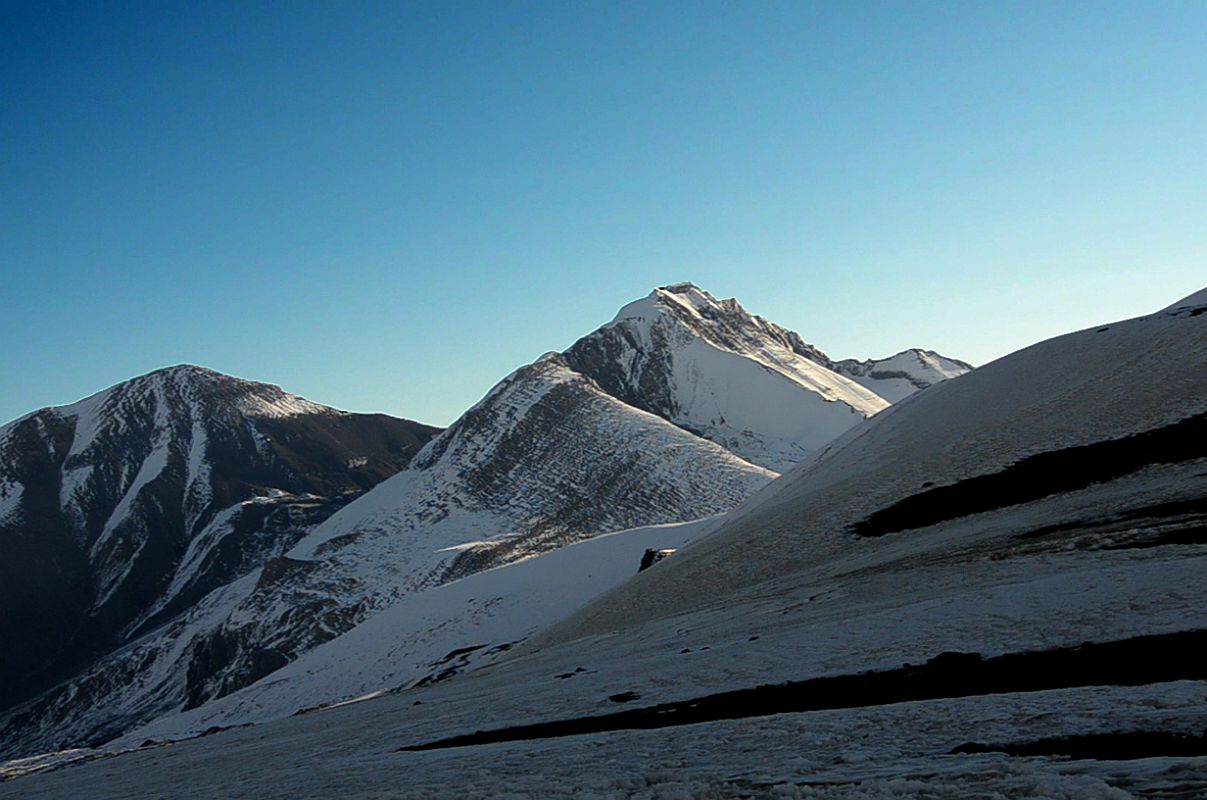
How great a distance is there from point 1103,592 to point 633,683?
667 cm

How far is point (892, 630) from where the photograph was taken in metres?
13.0

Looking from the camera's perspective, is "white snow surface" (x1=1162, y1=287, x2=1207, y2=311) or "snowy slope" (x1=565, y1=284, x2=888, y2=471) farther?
"snowy slope" (x1=565, y1=284, x2=888, y2=471)

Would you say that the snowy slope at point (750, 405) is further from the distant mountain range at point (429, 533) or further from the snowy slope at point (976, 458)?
the snowy slope at point (976, 458)

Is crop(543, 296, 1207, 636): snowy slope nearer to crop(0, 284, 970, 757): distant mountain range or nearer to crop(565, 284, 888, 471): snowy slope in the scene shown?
Answer: crop(0, 284, 970, 757): distant mountain range

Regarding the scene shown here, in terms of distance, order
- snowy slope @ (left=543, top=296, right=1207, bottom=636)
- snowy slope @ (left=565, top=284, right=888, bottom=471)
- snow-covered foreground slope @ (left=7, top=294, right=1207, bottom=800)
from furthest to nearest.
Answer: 1. snowy slope @ (left=565, top=284, right=888, bottom=471)
2. snowy slope @ (left=543, top=296, right=1207, bottom=636)
3. snow-covered foreground slope @ (left=7, top=294, right=1207, bottom=800)

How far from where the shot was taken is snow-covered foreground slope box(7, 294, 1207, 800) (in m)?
7.69

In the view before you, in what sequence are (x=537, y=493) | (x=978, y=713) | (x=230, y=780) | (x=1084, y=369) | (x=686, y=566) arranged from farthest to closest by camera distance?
(x=537, y=493) → (x=1084, y=369) → (x=686, y=566) → (x=230, y=780) → (x=978, y=713)

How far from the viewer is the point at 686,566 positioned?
31922mm

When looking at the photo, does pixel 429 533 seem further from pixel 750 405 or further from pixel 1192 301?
pixel 1192 301

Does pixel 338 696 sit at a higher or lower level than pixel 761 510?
lower

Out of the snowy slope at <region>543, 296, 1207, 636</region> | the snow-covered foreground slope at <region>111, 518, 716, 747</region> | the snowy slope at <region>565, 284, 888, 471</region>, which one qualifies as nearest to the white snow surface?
the snowy slope at <region>543, 296, 1207, 636</region>

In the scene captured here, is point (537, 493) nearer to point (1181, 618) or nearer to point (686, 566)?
point (686, 566)

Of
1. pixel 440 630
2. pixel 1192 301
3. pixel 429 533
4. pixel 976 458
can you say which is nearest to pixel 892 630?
pixel 976 458

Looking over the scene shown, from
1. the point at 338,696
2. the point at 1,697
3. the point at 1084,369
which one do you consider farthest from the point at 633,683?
the point at 1,697
